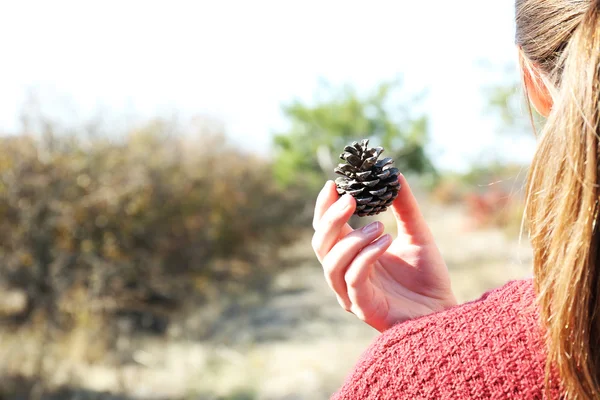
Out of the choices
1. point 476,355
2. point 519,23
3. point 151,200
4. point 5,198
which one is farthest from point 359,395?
point 151,200

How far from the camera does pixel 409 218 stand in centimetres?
124

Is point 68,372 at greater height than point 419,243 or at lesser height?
lesser

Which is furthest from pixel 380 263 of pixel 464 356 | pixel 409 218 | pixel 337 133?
pixel 337 133

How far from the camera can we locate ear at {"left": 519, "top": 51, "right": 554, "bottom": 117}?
0.97m

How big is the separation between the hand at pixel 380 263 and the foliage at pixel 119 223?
4945 mm

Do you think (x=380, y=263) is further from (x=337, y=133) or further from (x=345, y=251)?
(x=337, y=133)

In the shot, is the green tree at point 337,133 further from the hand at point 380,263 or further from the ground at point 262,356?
the hand at point 380,263

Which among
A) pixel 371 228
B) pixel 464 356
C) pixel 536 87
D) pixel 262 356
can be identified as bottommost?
pixel 262 356

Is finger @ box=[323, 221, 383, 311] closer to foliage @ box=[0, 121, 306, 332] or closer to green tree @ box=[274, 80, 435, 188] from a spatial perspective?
foliage @ box=[0, 121, 306, 332]

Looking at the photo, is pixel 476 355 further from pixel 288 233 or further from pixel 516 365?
pixel 288 233

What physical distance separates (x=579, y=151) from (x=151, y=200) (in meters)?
6.89

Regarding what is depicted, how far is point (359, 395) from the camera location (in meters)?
0.98

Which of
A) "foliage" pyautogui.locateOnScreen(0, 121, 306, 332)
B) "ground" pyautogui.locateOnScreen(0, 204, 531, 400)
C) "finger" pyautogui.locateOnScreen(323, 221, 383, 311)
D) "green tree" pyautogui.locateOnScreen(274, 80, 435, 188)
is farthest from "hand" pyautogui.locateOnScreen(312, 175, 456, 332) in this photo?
"green tree" pyautogui.locateOnScreen(274, 80, 435, 188)

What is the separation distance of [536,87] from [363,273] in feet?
1.47
